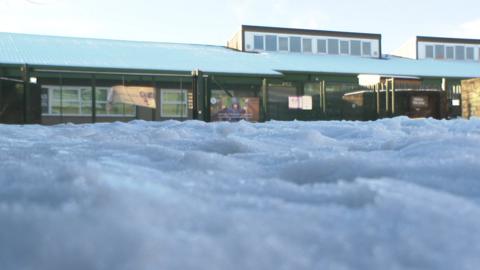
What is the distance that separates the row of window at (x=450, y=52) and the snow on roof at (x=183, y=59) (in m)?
2.79

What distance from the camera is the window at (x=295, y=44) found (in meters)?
27.9

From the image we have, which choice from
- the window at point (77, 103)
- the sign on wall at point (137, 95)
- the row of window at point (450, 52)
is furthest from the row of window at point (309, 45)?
the sign on wall at point (137, 95)

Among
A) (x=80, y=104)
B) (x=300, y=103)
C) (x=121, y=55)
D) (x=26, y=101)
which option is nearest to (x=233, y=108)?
(x=300, y=103)

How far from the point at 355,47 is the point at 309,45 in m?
3.07

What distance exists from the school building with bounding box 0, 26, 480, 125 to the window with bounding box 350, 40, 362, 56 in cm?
6

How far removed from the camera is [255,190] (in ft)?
6.18

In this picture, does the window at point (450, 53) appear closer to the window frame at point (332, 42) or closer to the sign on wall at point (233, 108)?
the window frame at point (332, 42)

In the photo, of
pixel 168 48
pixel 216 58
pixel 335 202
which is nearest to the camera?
pixel 335 202

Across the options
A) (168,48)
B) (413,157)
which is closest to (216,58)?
(168,48)

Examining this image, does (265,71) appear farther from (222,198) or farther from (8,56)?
(222,198)

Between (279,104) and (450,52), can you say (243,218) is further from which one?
(450,52)

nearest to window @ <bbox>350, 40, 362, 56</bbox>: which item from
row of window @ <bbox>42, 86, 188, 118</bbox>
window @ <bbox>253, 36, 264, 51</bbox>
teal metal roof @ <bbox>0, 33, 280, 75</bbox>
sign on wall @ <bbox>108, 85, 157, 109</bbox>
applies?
window @ <bbox>253, 36, 264, 51</bbox>

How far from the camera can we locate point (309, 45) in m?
28.3

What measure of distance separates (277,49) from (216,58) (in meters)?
5.76
